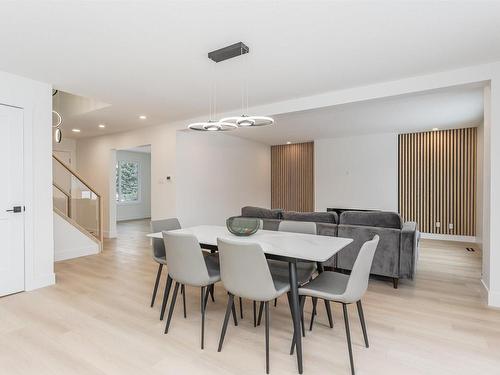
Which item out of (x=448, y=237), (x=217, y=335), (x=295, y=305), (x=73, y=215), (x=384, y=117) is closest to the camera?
(x=295, y=305)

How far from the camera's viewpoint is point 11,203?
3361 mm

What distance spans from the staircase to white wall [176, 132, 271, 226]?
5.42ft

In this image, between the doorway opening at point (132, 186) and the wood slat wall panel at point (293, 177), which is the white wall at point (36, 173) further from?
the wood slat wall panel at point (293, 177)

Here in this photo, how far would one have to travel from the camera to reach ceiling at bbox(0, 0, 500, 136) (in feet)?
6.97

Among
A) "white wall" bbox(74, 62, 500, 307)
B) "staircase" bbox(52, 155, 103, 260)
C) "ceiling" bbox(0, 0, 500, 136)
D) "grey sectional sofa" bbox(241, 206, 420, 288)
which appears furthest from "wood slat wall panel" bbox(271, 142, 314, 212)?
"staircase" bbox(52, 155, 103, 260)

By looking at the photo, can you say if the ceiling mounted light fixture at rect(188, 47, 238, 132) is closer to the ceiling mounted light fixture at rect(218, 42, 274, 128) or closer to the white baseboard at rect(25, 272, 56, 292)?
the ceiling mounted light fixture at rect(218, 42, 274, 128)

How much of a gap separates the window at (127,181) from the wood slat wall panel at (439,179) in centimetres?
877

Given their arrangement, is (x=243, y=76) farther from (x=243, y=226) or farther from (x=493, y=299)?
→ (x=493, y=299)

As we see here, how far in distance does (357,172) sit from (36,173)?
679 cm

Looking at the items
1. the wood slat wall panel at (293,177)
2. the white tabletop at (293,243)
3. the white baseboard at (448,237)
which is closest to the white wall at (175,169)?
the wood slat wall panel at (293,177)

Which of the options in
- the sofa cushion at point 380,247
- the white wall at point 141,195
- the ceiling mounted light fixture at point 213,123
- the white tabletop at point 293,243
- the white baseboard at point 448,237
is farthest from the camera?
the white wall at point 141,195

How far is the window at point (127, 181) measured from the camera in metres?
10.2

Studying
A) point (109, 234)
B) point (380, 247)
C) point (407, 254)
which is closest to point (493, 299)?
point (407, 254)

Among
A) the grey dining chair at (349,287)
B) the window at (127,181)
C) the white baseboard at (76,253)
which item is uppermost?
the window at (127,181)
